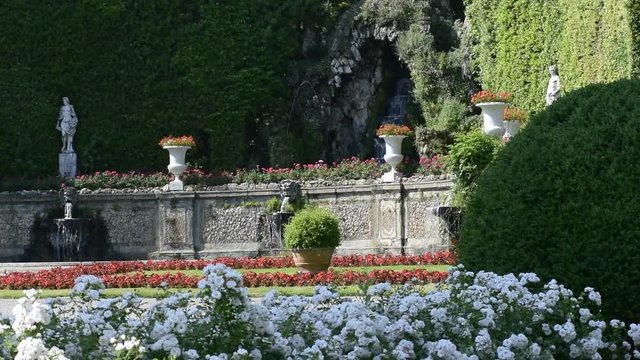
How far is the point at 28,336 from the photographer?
4.30 meters

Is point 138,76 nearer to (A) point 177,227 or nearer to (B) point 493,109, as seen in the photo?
(A) point 177,227

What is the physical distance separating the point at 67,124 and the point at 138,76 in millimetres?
2312

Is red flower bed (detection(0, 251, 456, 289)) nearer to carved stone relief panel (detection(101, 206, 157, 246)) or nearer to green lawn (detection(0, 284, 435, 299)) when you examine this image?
green lawn (detection(0, 284, 435, 299))

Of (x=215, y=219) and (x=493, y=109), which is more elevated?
(x=493, y=109)

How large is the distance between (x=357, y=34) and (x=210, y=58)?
11.9 ft

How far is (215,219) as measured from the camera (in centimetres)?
2133

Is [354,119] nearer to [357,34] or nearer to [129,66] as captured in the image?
[357,34]

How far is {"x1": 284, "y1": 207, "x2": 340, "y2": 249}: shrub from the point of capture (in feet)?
46.1

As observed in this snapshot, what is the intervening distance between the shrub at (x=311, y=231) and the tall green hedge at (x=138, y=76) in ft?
41.4

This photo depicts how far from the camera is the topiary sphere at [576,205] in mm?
5988

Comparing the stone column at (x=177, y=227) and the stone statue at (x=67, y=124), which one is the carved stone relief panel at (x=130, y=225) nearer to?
the stone column at (x=177, y=227)

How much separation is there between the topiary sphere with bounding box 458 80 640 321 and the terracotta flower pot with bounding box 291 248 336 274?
7605 millimetres

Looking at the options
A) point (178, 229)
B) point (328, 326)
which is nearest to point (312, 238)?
point (178, 229)

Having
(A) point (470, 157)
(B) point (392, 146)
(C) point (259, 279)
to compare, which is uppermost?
(B) point (392, 146)
